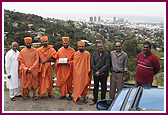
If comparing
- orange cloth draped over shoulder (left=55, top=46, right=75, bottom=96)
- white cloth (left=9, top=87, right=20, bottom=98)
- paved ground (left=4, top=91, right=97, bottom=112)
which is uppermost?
orange cloth draped over shoulder (left=55, top=46, right=75, bottom=96)

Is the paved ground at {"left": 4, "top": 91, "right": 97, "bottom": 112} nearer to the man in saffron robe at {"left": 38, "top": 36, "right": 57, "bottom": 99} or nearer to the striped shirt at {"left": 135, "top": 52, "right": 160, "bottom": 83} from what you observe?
the man in saffron robe at {"left": 38, "top": 36, "right": 57, "bottom": 99}

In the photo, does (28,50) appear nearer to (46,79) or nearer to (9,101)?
(46,79)

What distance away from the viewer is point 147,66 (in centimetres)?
409

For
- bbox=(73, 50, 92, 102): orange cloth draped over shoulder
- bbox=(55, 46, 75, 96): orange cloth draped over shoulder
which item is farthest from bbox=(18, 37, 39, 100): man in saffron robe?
bbox=(73, 50, 92, 102): orange cloth draped over shoulder

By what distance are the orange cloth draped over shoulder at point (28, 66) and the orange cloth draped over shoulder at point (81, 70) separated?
1.09 metres

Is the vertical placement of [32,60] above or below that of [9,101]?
above

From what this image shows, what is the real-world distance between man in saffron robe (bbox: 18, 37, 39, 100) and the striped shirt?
8.86ft

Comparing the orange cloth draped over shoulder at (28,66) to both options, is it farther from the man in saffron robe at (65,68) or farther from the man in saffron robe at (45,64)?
the man in saffron robe at (65,68)

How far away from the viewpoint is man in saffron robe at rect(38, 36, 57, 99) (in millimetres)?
4969

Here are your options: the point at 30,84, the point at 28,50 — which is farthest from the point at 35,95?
the point at 28,50

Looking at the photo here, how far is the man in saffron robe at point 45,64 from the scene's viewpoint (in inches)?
196

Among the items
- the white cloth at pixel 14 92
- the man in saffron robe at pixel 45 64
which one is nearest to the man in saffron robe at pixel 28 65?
the man in saffron robe at pixel 45 64

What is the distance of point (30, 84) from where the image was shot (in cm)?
500

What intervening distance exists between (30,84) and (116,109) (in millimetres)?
3457
